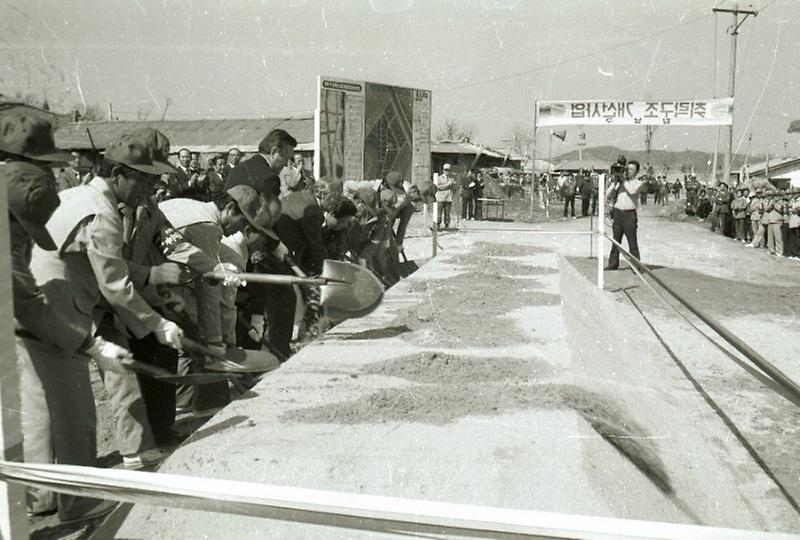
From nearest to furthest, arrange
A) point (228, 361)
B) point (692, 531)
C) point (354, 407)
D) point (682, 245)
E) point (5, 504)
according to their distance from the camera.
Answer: point (692, 531)
point (5, 504)
point (354, 407)
point (228, 361)
point (682, 245)

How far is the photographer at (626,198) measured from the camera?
435 inches

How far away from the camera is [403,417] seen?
328 cm

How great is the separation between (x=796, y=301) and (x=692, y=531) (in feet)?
32.0

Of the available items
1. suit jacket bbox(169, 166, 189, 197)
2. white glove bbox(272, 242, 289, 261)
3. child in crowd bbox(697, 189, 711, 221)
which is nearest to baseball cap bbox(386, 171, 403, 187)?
suit jacket bbox(169, 166, 189, 197)

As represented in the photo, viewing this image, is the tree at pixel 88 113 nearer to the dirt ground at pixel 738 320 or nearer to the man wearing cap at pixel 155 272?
the man wearing cap at pixel 155 272

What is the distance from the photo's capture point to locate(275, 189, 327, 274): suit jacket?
6.16m

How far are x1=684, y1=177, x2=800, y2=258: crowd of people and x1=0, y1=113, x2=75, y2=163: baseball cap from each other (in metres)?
15.7

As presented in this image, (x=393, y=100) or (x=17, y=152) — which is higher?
(x=393, y=100)

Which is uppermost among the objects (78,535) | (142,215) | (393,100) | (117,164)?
(393,100)

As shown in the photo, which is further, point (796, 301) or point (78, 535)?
point (796, 301)

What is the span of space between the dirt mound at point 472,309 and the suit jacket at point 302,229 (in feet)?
3.18

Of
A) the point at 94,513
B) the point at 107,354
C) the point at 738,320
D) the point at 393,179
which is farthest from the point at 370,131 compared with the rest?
the point at 94,513

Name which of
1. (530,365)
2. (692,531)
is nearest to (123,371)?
(530,365)

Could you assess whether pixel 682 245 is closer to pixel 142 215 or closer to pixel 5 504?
pixel 142 215
